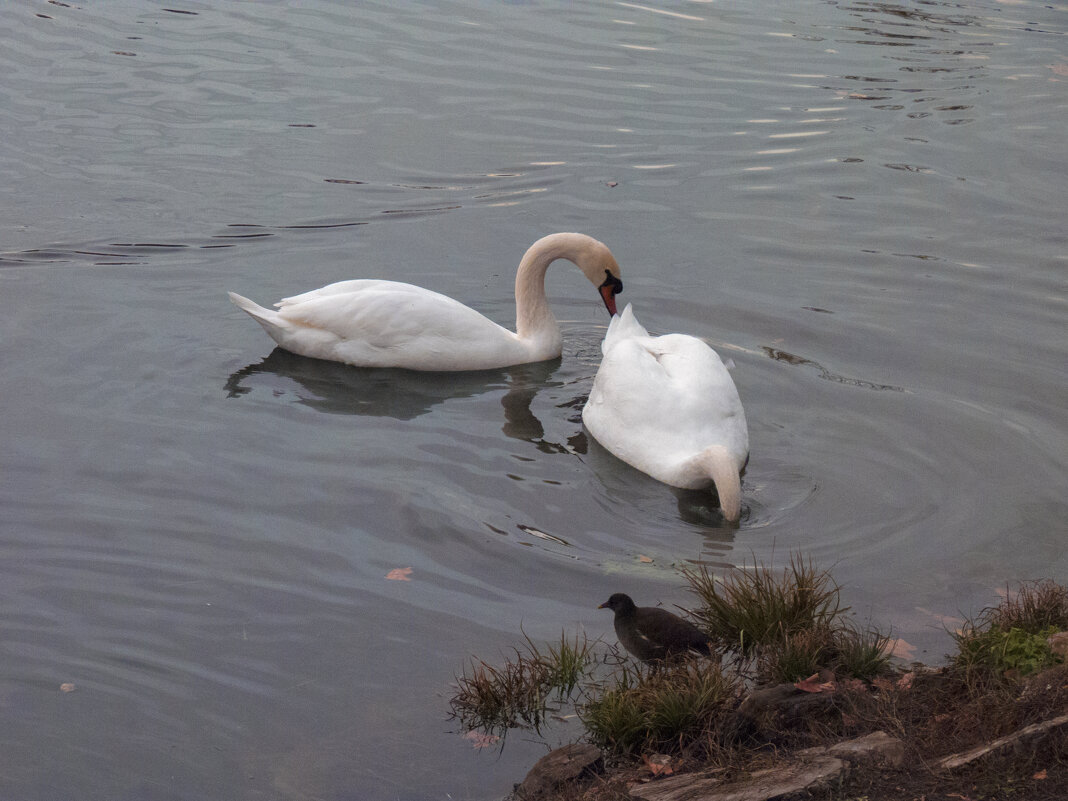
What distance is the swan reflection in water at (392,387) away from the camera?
26.5 feet

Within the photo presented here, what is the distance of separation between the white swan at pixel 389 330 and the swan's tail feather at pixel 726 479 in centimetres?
253

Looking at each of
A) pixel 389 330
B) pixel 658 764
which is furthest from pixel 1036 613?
pixel 389 330

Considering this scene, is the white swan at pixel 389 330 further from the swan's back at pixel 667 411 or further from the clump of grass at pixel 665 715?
the clump of grass at pixel 665 715

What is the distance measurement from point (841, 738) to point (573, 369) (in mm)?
5061

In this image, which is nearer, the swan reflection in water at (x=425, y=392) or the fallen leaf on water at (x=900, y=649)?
the fallen leaf on water at (x=900, y=649)

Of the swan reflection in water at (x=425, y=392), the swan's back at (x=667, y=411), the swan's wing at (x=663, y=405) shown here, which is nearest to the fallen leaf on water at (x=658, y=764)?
the swan's back at (x=667, y=411)

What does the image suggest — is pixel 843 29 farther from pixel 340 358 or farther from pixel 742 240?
pixel 340 358

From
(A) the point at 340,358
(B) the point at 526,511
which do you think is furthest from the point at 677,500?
(A) the point at 340,358

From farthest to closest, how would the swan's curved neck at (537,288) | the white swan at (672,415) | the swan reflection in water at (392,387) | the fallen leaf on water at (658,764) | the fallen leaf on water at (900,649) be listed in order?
1. the swan's curved neck at (537,288)
2. the swan reflection in water at (392,387)
3. the white swan at (672,415)
4. the fallen leaf on water at (900,649)
5. the fallen leaf on water at (658,764)

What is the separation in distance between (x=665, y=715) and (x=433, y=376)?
4.65 m

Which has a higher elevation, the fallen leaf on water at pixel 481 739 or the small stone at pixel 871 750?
the small stone at pixel 871 750

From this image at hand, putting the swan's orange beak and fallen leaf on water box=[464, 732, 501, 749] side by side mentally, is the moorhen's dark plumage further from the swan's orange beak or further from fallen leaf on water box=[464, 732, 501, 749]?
the swan's orange beak

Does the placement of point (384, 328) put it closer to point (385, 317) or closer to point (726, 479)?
point (385, 317)

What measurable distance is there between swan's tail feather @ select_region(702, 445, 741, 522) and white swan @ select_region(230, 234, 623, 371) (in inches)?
99.8
